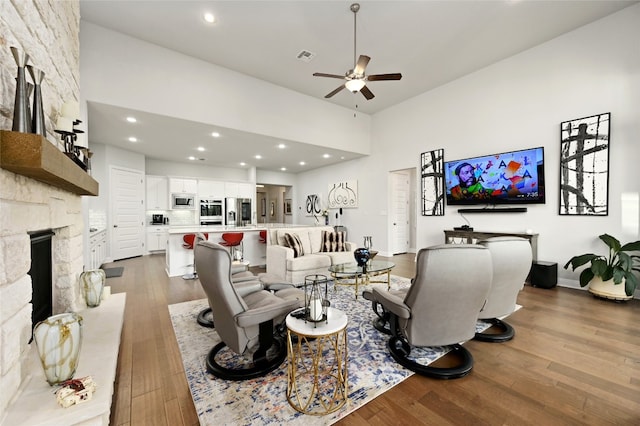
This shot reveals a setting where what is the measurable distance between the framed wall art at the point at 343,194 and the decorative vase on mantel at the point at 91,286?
21.9 feet

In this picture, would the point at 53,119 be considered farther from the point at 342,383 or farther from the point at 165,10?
the point at 342,383

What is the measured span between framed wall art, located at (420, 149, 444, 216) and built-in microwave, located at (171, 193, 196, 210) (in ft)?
23.1

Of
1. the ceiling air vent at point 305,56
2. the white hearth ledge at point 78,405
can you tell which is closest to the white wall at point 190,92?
the ceiling air vent at point 305,56

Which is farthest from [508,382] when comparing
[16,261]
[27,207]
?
[27,207]

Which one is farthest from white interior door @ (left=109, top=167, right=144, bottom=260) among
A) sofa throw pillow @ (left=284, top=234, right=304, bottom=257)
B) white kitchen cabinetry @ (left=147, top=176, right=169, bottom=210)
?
sofa throw pillow @ (left=284, top=234, right=304, bottom=257)

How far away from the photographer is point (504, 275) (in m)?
2.46

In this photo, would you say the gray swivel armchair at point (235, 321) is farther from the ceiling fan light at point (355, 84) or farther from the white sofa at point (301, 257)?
the ceiling fan light at point (355, 84)

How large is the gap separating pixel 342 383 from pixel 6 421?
169cm

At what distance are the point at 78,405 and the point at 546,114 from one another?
6637mm

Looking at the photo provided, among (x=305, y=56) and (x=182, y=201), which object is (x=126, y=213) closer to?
(x=182, y=201)

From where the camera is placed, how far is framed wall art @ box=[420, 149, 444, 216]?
6.08m

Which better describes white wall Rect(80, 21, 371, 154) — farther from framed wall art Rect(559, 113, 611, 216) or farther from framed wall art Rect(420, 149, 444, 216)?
framed wall art Rect(559, 113, 611, 216)

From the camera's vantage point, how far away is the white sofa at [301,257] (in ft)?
14.4

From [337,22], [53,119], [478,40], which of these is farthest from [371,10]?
[53,119]
